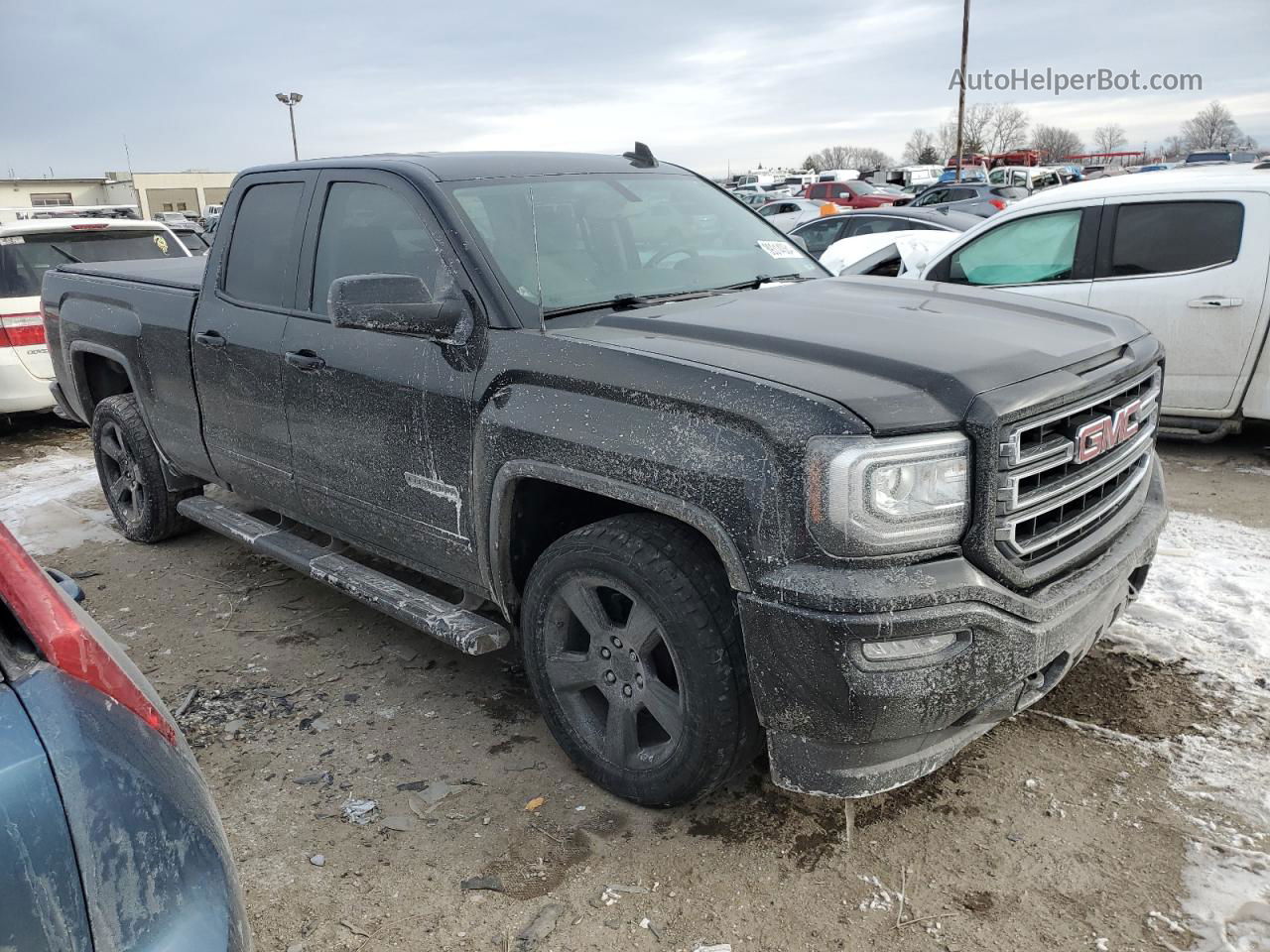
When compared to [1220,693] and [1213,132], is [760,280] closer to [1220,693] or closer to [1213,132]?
[1220,693]

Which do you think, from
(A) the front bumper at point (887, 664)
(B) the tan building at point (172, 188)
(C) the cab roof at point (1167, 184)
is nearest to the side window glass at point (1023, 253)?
(C) the cab roof at point (1167, 184)

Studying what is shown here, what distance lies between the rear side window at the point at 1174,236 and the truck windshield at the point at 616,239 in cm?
314

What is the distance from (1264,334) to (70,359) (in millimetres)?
6793

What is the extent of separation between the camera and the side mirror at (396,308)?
119 inches

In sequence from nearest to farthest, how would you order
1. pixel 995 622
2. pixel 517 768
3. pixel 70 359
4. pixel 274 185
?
pixel 995 622, pixel 517 768, pixel 274 185, pixel 70 359

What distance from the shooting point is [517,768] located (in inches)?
128

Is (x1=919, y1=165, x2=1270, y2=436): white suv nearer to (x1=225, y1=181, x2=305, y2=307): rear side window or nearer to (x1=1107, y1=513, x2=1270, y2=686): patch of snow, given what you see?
(x1=1107, y1=513, x2=1270, y2=686): patch of snow

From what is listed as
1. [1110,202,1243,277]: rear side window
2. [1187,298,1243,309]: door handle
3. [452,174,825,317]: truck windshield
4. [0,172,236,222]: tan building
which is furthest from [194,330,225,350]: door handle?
[0,172,236,222]: tan building

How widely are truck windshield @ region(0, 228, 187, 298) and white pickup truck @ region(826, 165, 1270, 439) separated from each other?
6.47 metres

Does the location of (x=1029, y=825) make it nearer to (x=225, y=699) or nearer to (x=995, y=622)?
(x=995, y=622)

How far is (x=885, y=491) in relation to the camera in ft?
7.58

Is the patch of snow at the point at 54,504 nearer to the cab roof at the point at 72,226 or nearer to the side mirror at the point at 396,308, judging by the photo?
the cab roof at the point at 72,226

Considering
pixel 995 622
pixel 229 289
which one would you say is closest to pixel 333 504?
pixel 229 289

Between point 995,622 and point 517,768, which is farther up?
point 995,622
